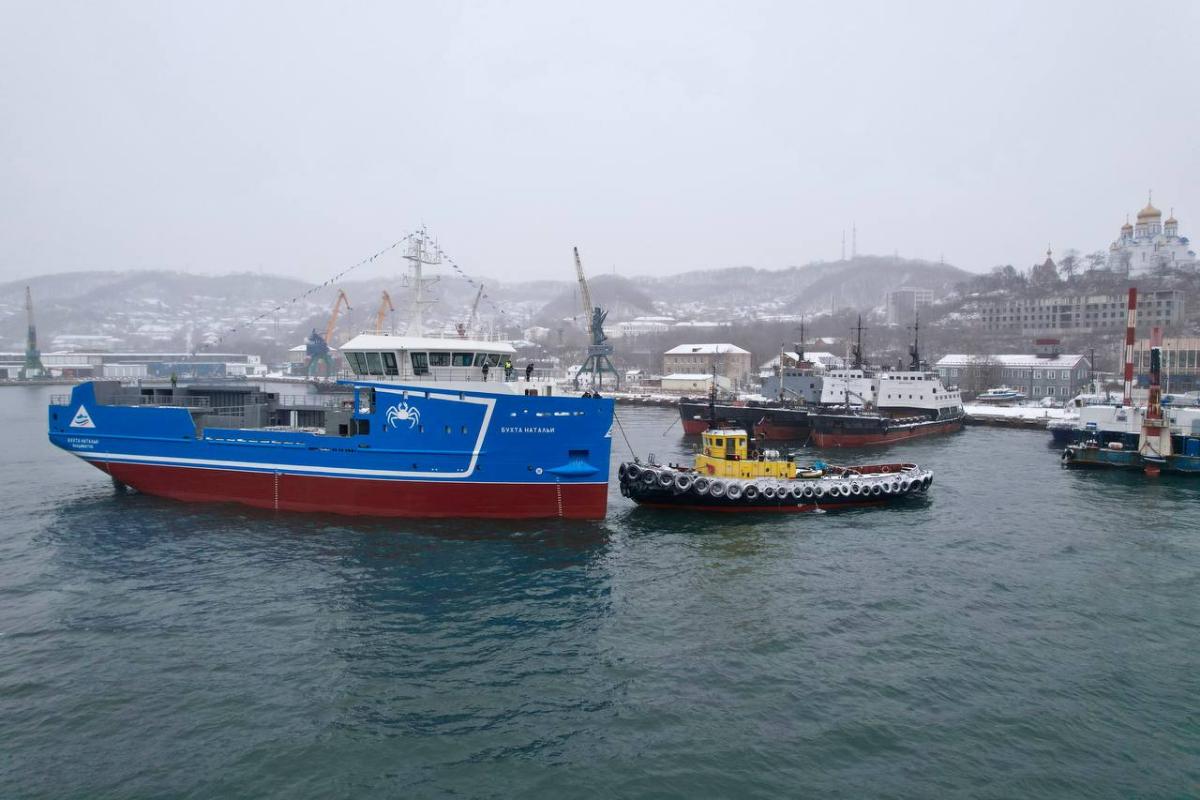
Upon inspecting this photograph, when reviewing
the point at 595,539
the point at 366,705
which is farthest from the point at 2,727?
the point at 595,539

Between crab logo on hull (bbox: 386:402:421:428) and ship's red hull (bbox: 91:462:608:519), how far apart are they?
6.49ft

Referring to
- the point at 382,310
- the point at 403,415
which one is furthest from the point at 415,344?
the point at 382,310

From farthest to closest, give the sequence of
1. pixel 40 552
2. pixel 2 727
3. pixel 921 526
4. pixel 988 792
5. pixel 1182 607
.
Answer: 1. pixel 921 526
2. pixel 40 552
3. pixel 1182 607
4. pixel 2 727
5. pixel 988 792

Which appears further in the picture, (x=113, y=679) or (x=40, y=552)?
(x=40, y=552)

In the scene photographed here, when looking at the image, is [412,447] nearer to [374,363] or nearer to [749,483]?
[374,363]

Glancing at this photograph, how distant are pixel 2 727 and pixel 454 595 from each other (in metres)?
8.62

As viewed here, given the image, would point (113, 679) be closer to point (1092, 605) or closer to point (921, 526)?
point (1092, 605)

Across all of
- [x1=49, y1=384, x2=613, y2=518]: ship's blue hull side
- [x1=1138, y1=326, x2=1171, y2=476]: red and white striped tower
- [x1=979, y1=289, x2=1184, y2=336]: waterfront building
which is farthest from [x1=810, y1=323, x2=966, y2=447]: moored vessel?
[x1=979, y1=289, x2=1184, y2=336]: waterfront building

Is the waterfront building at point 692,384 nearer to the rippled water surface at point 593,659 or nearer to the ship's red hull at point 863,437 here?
the ship's red hull at point 863,437

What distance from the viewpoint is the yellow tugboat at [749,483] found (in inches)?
1030

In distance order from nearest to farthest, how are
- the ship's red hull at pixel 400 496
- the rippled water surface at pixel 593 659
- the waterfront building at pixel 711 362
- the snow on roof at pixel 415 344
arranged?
the rippled water surface at pixel 593 659 → the ship's red hull at pixel 400 496 → the snow on roof at pixel 415 344 → the waterfront building at pixel 711 362

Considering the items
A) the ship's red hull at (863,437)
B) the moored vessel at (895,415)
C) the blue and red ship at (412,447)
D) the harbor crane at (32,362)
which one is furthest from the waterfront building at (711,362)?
the harbor crane at (32,362)

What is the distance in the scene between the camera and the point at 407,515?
24.2 metres

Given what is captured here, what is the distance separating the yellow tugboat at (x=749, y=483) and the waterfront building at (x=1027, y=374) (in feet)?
177
